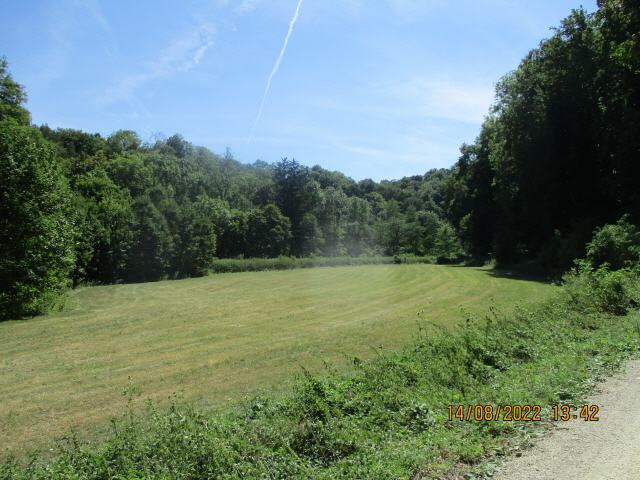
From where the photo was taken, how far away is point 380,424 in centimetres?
571

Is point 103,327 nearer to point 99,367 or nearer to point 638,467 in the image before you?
point 99,367

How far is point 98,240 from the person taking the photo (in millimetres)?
42312

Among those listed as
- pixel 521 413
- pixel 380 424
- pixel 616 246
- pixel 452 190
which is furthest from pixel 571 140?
pixel 380 424

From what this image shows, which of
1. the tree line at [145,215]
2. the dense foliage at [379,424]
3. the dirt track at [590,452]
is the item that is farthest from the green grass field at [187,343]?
the dirt track at [590,452]

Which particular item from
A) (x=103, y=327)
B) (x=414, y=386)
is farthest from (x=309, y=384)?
(x=103, y=327)

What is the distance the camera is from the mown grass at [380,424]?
4.51m

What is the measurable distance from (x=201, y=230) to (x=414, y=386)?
47.3 meters

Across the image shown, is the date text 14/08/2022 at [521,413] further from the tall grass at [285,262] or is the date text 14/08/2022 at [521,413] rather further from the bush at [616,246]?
the tall grass at [285,262]

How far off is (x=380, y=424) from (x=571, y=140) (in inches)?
1301

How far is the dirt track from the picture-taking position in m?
4.00

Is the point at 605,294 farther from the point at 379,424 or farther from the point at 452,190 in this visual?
the point at 452,190

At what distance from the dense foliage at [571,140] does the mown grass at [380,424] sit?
22.7 metres

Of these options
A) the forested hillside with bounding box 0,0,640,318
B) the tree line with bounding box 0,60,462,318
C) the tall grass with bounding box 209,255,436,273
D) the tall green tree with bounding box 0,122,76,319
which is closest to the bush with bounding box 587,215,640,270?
the forested hillside with bounding box 0,0,640,318

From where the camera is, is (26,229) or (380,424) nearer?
(380,424)
